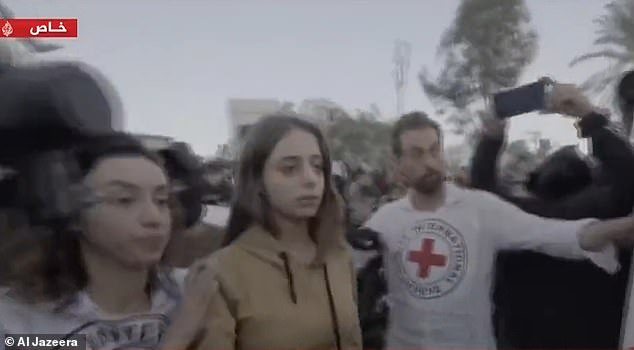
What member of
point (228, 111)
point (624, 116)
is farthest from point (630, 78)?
point (228, 111)

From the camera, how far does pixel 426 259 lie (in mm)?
2139

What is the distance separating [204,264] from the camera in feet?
6.71

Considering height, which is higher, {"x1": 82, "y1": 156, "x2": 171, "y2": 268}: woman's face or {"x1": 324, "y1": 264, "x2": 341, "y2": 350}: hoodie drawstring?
{"x1": 82, "y1": 156, "x2": 171, "y2": 268}: woman's face

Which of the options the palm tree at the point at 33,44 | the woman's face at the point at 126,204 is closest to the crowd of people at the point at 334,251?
the woman's face at the point at 126,204

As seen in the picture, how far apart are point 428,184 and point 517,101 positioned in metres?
0.30

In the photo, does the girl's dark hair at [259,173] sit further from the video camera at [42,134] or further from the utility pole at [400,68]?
the video camera at [42,134]

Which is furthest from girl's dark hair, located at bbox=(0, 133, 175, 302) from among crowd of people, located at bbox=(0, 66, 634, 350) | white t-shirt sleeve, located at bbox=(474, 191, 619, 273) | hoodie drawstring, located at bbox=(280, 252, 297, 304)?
white t-shirt sleeve, located at bbox=(474, 191, 619, 273)

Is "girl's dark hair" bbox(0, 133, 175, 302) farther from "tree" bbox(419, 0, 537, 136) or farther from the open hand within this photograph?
"tree" bbox(419, 0, 537, 136)

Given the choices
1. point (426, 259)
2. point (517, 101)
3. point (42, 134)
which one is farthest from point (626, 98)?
point (42, 134)

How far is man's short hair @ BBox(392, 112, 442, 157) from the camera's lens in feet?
6.81

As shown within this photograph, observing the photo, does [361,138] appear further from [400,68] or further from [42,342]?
[42,342]

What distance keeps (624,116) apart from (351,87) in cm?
70

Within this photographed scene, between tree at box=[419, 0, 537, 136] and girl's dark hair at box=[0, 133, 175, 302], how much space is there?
73 centimetres

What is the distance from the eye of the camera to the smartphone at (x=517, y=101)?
2.08 metres
